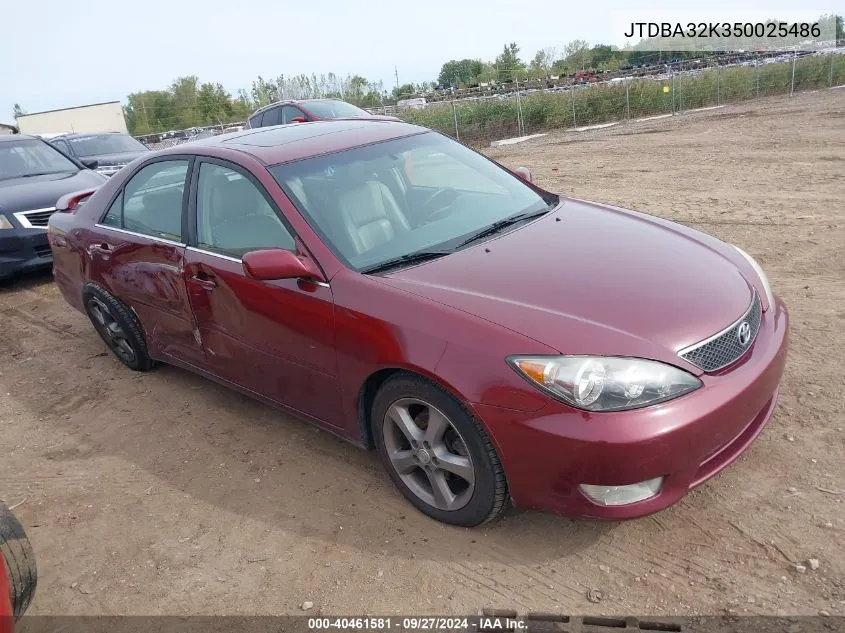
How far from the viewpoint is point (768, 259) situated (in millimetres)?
5898

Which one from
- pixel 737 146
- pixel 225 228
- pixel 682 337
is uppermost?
pixel 225 228

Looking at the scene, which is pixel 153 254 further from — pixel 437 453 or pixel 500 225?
pixel 437 453

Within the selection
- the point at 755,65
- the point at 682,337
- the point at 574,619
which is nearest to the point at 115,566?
the point at 574,619

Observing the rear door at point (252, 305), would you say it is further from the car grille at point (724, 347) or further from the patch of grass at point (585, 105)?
the patch of grass at point (585, 105)

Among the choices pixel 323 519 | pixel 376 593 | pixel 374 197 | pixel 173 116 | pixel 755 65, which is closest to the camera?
pixel 376 593

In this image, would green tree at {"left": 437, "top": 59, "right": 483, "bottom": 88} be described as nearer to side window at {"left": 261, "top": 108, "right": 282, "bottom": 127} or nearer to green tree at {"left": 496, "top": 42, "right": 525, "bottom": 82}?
green tree at {"left": 496, "top": 42, "right": 525, "bottom": 82}

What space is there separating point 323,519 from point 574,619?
1246mm

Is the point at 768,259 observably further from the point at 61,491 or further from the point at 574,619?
the point at 61,491

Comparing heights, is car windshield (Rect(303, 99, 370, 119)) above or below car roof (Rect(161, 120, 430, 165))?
below

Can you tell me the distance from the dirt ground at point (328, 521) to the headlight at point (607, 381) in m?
0.74

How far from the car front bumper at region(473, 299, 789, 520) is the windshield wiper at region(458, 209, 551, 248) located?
3.58 ft

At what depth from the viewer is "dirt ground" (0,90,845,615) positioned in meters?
2.66

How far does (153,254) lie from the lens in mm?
4137

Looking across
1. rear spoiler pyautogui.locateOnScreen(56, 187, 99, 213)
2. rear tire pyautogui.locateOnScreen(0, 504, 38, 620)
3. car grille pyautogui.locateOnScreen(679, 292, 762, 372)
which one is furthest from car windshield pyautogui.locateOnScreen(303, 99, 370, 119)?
rear tire pyautogui.locateOnScreen(0, 504, 38, 620)
